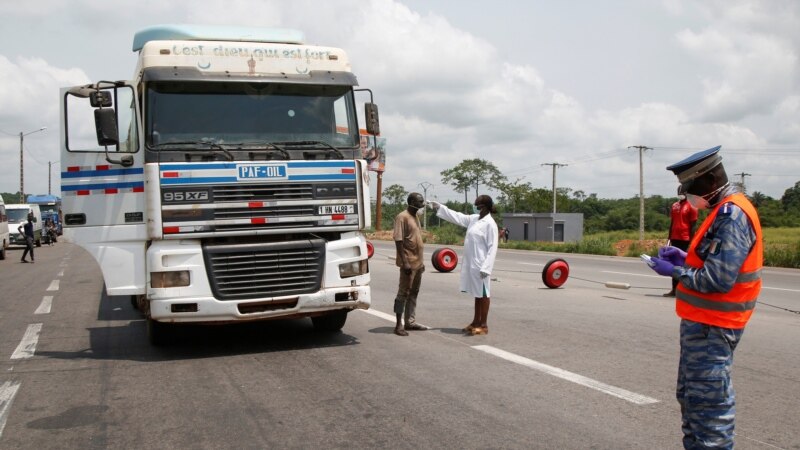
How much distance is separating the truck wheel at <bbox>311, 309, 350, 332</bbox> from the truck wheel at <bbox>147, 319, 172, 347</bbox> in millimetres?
1880

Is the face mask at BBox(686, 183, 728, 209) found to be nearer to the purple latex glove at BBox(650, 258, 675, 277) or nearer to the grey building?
the purple latex glove at BBox(650, 258, 675, 277)

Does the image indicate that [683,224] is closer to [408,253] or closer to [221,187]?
[408,253]

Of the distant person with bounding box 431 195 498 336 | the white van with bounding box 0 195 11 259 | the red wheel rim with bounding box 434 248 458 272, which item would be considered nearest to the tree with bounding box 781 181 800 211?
the red wheel rim with bounding box 434 248 458 272

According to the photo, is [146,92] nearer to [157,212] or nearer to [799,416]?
[157,212]

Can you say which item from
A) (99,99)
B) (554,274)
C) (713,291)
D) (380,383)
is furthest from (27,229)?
(713,291)

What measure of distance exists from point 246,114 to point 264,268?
1746 mm

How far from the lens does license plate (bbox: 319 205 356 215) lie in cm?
774

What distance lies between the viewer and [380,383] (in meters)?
6.22

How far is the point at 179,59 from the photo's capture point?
7.64 metres

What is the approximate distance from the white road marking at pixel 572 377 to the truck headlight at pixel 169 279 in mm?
3250

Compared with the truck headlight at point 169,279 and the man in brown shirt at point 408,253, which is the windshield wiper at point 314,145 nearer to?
the man in brown shirt at point 408,253

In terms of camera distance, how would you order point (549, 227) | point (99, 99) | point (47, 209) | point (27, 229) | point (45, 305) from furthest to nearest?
1. point (549, 227)
2. point (47, 209)
3. point (27, 229)
4. point (45, 305)
5. point (99, 99)

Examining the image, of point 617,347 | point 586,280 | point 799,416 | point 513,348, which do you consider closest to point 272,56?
point 513,348

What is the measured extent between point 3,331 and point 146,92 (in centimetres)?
455
